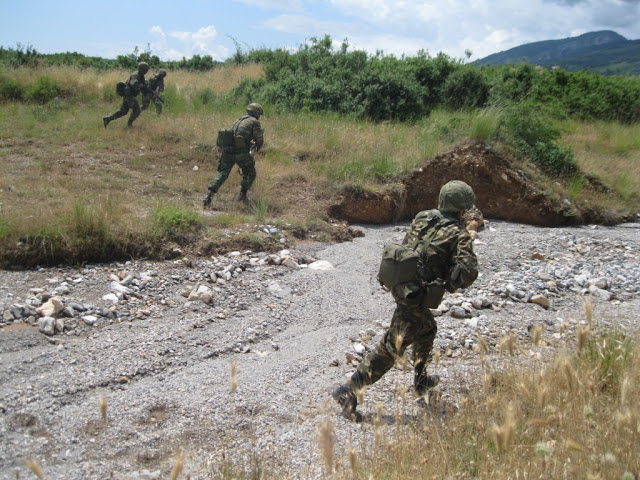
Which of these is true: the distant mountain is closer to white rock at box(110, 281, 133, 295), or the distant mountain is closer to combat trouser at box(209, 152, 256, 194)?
combat trouser at box(209, 152, 256, 194)

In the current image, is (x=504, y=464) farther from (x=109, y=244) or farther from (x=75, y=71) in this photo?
(x=75, y=71)

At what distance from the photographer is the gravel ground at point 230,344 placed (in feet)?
10.3

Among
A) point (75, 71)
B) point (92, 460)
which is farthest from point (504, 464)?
point (75, 71)

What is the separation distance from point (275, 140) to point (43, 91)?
22.6 feet

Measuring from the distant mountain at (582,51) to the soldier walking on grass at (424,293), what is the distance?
197ft

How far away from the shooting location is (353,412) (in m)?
3.48

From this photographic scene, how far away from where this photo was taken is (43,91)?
13.3 meters

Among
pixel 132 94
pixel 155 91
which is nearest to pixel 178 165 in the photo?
pixel 132 94

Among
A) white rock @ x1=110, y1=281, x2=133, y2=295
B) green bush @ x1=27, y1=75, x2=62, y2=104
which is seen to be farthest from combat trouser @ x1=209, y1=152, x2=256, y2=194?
green bush @ x1=27, y1=75, x2=62, y2=104

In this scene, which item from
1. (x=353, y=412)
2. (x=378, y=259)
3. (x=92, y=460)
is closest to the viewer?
(x=92, y=460)

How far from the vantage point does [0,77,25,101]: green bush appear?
13.3 meters

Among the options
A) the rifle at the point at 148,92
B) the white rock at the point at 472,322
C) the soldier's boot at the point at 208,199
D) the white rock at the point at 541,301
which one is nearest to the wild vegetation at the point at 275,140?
the soldier's boot at the point at 208,199

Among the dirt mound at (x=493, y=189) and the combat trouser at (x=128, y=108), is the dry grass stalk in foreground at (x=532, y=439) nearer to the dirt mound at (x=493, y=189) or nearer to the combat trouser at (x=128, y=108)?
the dirt mound at (x=493, y=189)

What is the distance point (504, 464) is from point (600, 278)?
4.72 m
